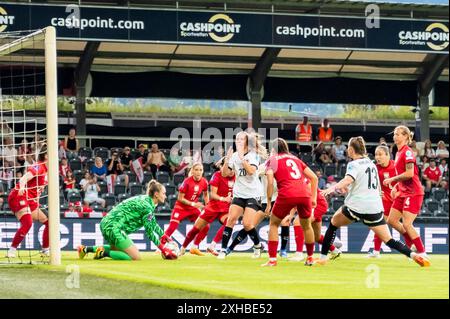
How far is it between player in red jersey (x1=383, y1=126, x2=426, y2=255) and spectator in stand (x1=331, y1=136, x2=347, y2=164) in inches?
492

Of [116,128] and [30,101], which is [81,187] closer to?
[30,101]

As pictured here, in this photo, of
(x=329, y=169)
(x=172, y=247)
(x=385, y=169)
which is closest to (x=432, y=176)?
(x=329, y=169)

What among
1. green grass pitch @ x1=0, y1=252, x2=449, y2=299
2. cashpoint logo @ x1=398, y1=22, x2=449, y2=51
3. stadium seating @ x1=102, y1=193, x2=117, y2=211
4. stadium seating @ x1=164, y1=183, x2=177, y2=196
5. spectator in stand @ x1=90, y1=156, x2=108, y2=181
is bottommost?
green grass pitch @ x1=0, y1=252, x2=449, y2=299

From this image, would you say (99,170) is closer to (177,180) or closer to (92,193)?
(92,193)

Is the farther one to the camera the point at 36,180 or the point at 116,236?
the point at 36,180

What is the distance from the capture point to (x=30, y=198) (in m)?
18.9

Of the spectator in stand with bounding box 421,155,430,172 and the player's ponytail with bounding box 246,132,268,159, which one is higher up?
the player's ponytail with bounding box 246,132,268,159

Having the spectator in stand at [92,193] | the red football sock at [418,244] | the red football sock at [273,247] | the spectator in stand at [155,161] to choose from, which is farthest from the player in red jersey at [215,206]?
the spectator in stand at [155,161]

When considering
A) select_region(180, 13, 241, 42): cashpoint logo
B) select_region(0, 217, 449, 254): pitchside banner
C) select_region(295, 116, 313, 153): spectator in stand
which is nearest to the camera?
select_region(0, 217, 449, 254): pitchside banner

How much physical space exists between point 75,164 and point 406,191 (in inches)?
471

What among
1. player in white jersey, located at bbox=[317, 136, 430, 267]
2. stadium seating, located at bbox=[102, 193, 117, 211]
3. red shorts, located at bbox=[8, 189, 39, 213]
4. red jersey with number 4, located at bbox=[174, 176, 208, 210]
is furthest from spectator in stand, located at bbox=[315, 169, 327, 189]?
player in white jersey, located at bbox=[317, 136, 430, 267]

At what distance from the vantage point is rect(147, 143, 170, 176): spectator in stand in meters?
29.2

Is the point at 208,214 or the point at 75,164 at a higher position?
the point at 75,164

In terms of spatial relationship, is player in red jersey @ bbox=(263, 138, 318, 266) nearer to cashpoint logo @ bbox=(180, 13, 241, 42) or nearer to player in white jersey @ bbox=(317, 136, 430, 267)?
player in white jersey @ bbox=(317, 136, 430, 267)
